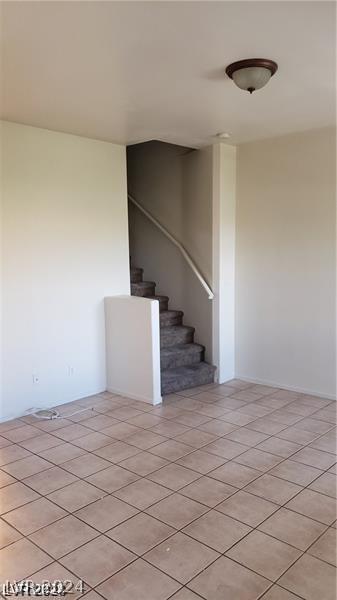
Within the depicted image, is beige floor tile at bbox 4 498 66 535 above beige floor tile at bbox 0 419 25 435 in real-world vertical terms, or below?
below

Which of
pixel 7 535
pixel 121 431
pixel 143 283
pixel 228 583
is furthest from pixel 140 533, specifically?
pixel 143 283

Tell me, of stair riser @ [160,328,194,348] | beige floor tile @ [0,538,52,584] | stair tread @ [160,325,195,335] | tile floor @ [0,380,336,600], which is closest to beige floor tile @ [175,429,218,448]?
tile floor @ [0,380,336,600]

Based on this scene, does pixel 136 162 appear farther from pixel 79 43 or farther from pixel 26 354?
pixel 79 43

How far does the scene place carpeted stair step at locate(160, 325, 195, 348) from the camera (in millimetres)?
5129

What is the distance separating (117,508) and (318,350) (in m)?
2.59

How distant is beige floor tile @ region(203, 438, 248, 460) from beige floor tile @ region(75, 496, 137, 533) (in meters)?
0.88

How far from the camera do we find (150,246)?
5.80 m

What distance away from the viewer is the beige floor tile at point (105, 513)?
2.49 m

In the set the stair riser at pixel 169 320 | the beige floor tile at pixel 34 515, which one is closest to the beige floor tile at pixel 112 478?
the beige floor tile at pixel 34 515

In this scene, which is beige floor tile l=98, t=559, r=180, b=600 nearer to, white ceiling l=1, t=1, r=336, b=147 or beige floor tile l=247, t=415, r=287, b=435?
beige floor tile l=247, t=415, r=287, b=435

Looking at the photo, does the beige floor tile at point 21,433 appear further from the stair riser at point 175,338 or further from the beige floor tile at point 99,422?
the stair riser at point 175,338

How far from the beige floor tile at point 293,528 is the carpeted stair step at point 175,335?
2722 millimetres

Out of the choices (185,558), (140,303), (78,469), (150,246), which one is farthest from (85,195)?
(185,558)

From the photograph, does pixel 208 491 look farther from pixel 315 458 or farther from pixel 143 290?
pixel 143 290
